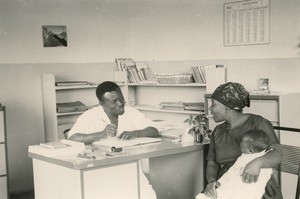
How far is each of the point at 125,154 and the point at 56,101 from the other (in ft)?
10.7

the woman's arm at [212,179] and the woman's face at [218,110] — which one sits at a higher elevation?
the woman's face at [218,110]

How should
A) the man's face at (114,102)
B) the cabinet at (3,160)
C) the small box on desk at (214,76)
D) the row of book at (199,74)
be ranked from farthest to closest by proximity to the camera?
the row of book at (199,74) → the small box on desk at (214,76) → the cabinet at (3,160) → the man's face at (114,102)

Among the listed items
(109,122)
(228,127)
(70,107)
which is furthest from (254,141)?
(70,107)

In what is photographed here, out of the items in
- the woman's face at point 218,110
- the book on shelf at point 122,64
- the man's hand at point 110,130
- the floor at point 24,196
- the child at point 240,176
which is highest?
the book on shelf at point 122,64

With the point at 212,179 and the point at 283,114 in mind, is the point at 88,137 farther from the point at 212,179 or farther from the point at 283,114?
the point at 283,114

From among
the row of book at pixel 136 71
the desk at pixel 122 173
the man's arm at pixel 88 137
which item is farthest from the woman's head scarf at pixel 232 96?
the row of book at pixel 136 71

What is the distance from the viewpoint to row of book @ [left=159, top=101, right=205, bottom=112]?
5.99 metres

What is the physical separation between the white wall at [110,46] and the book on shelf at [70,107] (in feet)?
1.12

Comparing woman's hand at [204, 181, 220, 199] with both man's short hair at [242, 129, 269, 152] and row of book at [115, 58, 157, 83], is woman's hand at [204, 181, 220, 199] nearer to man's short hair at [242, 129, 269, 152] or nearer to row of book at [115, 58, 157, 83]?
man's short hair at [242, 129, 269, 152]

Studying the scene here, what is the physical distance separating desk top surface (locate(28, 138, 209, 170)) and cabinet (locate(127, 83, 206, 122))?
7.43 ft

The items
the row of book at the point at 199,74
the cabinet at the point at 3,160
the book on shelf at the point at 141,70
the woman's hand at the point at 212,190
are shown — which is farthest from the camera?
the book on shelf at the point at 141,70

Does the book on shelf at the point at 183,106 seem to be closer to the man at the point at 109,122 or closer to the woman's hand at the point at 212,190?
the man at the point at 109,122

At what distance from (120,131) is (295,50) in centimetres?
231

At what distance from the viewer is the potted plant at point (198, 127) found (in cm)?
378
